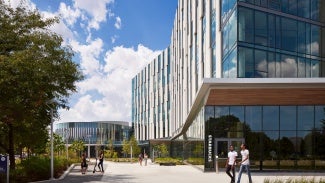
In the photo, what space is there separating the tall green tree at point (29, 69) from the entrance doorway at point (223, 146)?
1112cm

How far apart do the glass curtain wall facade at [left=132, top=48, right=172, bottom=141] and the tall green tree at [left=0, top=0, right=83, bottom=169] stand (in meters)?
62.9

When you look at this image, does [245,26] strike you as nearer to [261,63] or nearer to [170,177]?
[261,63]

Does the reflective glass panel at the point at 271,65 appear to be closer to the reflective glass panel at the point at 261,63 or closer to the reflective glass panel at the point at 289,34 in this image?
the reflective glass panel at the point at 261,63

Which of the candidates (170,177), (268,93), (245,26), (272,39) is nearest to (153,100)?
(272,39)

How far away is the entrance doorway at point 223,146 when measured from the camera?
3388cm

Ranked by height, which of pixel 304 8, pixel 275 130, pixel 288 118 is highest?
pixel 304 8

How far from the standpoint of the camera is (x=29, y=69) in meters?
22.0

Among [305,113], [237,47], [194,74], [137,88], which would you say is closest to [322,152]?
[305,113]

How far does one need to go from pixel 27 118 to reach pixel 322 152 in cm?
2059

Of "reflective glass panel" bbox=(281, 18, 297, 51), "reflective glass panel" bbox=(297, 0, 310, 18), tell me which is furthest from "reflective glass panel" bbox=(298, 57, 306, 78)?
"reflective glass panel" bbox=(297, 0, 310, 18)

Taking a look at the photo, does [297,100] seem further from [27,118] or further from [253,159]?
[27,118]

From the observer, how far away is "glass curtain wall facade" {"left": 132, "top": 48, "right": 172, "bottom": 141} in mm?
93681

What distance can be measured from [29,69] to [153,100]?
81.0 metres

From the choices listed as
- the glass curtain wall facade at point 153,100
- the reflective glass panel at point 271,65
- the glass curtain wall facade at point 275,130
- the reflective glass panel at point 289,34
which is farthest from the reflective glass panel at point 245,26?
the glass curtain wall facade at point 153,100
